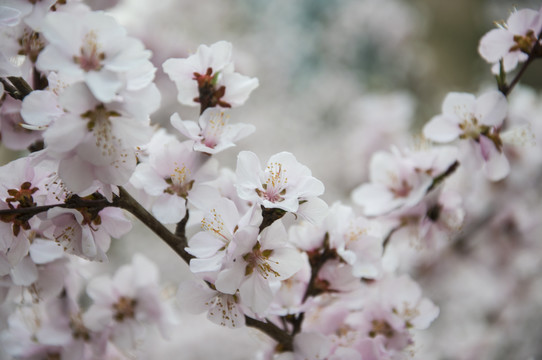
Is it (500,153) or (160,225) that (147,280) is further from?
(500,153)

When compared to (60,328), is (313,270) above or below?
above

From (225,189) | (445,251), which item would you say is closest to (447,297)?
(445,251)

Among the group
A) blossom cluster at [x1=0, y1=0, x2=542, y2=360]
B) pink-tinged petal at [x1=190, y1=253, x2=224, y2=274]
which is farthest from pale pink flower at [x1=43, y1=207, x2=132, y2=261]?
pink-tinged petal at [x1=190, y1=253, x2=224, y2=274]

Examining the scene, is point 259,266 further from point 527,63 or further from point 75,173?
point 527,63

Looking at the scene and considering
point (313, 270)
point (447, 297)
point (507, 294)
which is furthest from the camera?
point (447, 297)

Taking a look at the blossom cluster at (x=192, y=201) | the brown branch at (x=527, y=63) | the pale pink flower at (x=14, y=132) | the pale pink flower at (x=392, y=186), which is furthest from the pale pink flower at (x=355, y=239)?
the pale pink flower at (x=14, y=132)

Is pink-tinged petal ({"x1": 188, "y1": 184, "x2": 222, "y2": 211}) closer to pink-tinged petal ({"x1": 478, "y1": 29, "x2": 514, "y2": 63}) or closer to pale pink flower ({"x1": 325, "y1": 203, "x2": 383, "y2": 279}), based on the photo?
pale pink flower ({"x1": 325, "y1": 203, "x2": 383, "y2": 279})
